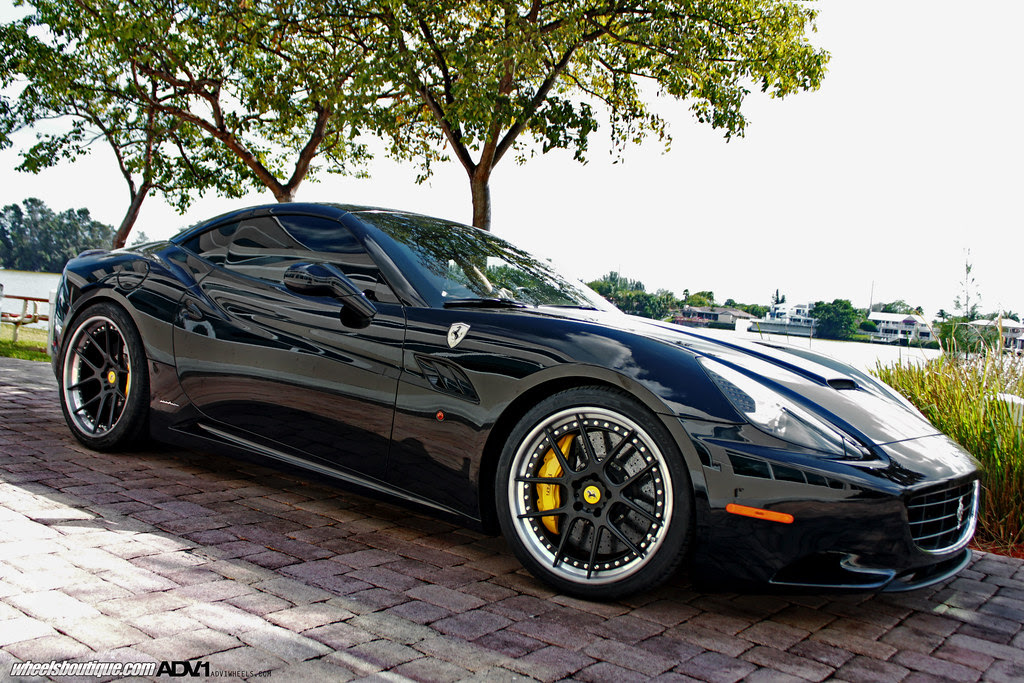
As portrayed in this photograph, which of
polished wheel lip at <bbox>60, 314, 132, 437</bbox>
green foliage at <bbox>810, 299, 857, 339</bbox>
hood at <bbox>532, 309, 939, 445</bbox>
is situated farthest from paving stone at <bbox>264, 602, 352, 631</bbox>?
green foliage at <bbox>810, 299, 857, 339</bbox>

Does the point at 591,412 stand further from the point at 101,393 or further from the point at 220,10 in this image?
the point at 220,10

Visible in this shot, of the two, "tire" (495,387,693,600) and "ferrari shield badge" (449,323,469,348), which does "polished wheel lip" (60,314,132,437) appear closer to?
"ferrari shield badge" (449,323,469,348)

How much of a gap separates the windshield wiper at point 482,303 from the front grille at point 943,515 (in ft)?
5.31

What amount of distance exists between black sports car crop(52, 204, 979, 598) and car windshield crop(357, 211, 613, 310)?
0.02 meters

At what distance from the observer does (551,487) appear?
290cm

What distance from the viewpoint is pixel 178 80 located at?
1686 centimetres

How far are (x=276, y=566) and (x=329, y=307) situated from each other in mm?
1091

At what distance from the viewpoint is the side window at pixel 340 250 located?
11.2 ft

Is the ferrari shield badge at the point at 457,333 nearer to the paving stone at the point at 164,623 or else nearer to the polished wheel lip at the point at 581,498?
the polished wheel lip at the point at 581,498

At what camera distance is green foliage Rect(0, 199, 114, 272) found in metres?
61.5

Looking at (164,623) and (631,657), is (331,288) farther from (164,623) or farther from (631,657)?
(631,657)

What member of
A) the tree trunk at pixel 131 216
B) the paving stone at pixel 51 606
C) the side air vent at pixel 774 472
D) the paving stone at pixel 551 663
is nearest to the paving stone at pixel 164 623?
the paving stone at pixel 51 606

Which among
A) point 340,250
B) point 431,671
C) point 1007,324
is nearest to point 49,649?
point 431,671

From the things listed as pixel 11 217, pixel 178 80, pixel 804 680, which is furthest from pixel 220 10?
pixel 11 217
